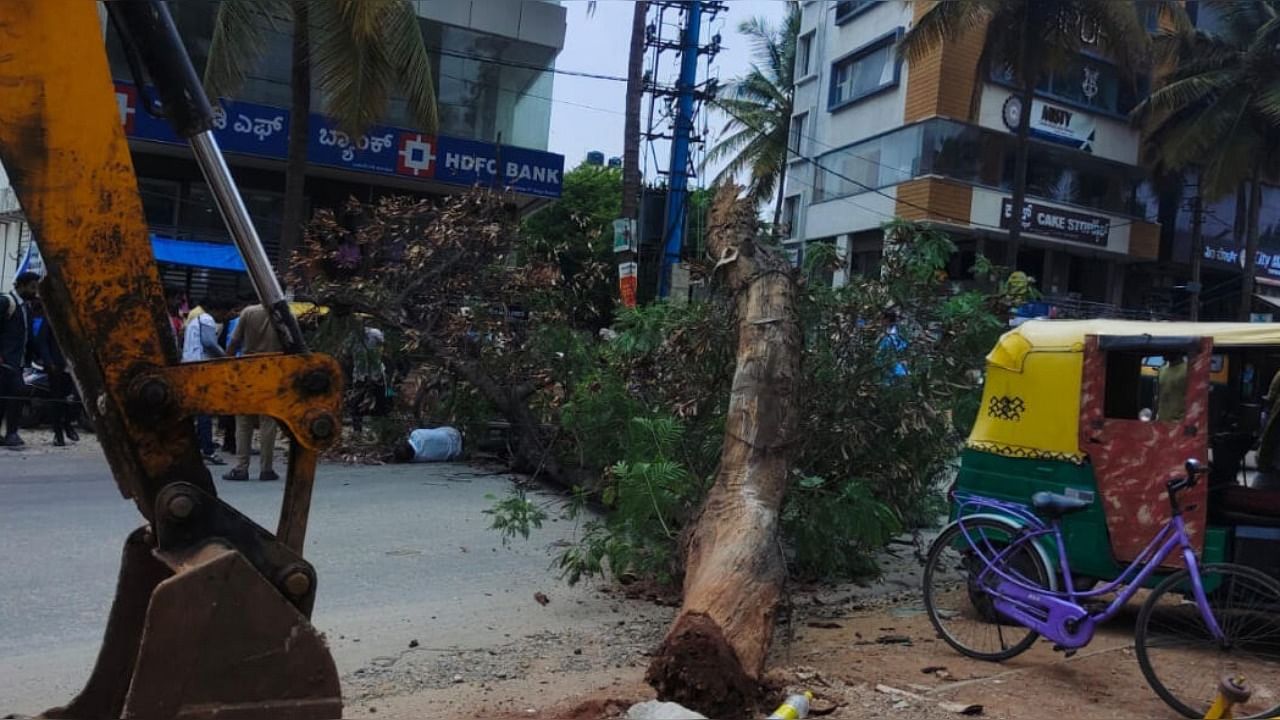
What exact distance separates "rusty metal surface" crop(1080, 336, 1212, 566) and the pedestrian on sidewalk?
10426 mm

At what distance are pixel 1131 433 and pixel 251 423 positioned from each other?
24.7 feet

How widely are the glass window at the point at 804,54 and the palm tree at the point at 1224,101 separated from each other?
11027 mm

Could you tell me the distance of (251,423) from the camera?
9508 mm

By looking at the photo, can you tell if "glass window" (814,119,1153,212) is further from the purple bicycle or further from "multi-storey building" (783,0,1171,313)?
the purple bicycle

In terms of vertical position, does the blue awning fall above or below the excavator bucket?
above

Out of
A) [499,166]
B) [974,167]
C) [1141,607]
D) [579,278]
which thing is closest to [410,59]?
[579,278]

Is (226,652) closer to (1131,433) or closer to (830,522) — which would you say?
(830,522)

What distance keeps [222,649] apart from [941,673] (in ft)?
11.6

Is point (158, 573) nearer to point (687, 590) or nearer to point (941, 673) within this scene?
point (687, 590)

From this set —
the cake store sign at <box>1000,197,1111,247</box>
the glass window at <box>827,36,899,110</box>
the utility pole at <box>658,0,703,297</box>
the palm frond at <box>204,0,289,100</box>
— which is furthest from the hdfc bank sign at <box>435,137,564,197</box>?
the cake store sign at <box>1000,197,1111,247</box>

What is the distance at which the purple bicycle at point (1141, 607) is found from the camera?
462 centimetres

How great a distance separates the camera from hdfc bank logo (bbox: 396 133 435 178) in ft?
69.4

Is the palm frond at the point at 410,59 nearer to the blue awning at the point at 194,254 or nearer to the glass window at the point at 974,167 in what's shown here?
the blue awning at the point at 194,254

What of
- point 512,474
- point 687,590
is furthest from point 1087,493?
point 512,474
